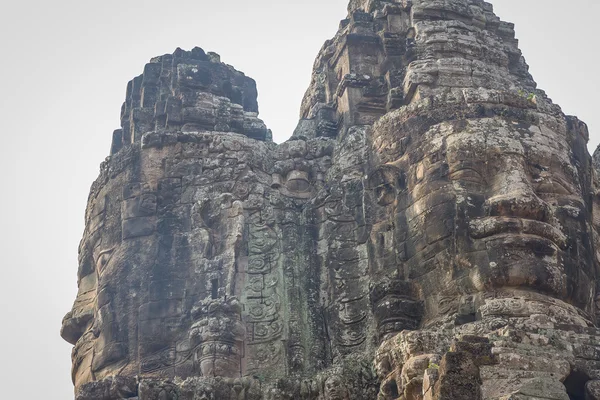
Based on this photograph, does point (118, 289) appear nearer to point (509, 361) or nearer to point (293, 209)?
point (293, 209)

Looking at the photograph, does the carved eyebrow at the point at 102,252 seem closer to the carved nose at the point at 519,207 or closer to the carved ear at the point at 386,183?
the carved ear at the point at 386,183

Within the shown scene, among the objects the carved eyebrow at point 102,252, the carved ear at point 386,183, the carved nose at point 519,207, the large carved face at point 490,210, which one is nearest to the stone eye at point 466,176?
the large carved face at point 490,210

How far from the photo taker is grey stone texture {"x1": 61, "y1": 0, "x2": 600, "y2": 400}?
78.6ft

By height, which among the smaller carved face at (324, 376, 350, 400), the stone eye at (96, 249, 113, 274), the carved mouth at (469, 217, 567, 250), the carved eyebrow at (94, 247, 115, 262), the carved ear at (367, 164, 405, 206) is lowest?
the smaller carved face at (324, 376, 350, 400)

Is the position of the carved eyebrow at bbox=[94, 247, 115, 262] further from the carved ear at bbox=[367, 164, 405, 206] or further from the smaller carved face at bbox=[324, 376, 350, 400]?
the smaller carved face at bbox=[324, 376, 350, 400]

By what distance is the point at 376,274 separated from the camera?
26625mm

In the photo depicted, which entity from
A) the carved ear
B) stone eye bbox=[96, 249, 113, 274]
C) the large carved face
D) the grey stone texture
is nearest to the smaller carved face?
the grey stone texture

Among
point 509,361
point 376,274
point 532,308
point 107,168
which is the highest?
point 107,168

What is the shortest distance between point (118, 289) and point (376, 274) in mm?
6177

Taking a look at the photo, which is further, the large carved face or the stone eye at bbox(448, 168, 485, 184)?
the stone eye at bbox(448, 168, 485, 184)

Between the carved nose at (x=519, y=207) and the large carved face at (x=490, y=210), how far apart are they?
0.02 m

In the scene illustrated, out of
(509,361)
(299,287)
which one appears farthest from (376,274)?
(509,361)

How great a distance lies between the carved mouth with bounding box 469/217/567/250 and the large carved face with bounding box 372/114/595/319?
22 millimetres

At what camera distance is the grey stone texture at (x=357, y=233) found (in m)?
24.0
